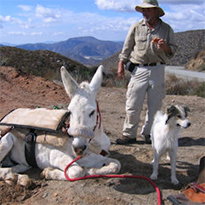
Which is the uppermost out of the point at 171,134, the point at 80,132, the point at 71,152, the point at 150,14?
the point at 150,14

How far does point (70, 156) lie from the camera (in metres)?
3.85

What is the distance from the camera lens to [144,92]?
18.0 ft

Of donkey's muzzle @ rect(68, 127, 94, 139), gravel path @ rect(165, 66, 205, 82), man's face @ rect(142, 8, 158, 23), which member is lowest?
gravel path @ rect(165, 66, 205, 82)

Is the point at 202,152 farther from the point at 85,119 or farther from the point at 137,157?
the point at 85,119

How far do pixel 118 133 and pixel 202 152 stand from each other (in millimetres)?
1982

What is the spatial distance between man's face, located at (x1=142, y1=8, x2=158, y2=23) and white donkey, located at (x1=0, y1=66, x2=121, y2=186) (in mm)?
1989

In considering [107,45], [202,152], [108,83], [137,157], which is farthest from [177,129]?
[107,45]

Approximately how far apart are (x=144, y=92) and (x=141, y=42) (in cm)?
100

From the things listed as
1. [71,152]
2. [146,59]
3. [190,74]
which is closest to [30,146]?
[71,152]

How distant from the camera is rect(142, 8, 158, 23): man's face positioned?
16.6 feet

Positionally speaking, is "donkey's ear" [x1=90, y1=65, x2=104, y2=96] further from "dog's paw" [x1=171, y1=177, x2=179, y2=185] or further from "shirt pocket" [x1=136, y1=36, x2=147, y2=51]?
"shirt pocket" [x1=136, y1=36, x2=147, y2=51]

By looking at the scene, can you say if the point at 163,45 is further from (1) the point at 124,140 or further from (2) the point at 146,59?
(1) the point at 124,140

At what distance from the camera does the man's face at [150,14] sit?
199 inches

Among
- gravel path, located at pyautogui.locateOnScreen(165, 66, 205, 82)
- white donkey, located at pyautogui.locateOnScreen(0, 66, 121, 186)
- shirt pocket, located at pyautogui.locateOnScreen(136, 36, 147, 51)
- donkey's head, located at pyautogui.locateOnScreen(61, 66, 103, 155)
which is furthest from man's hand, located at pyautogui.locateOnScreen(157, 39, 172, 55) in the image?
gravel path, located at pyautogui.locateOnScreen(165, 66, 205, 82)
